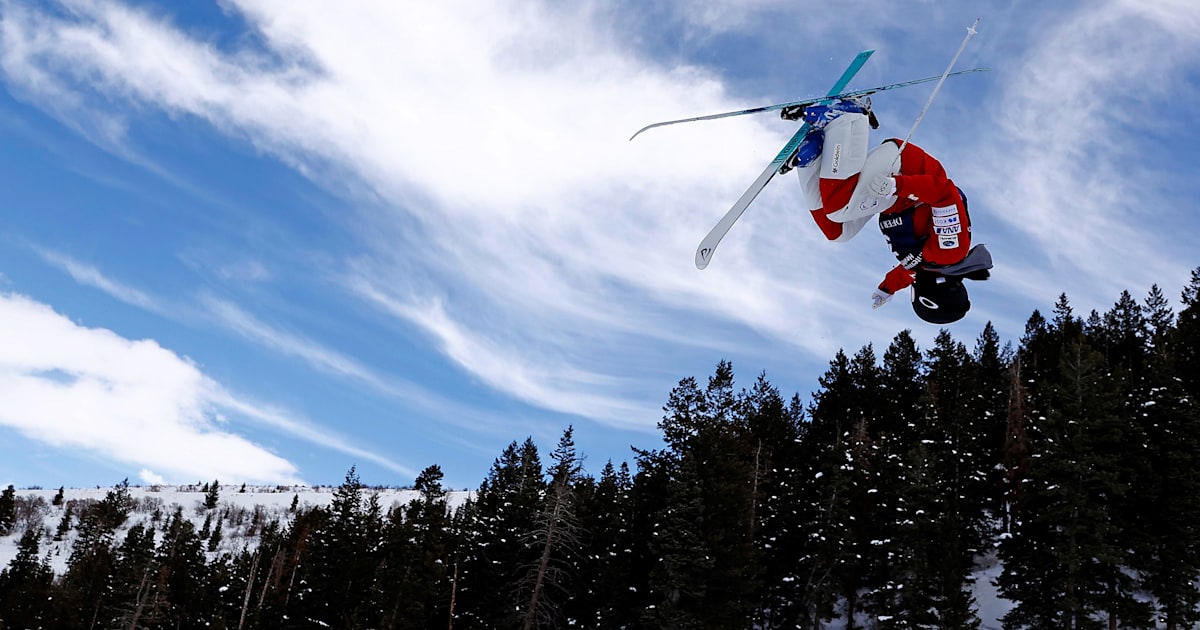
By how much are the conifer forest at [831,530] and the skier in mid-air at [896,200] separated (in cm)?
2630

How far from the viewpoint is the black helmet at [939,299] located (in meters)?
7.24

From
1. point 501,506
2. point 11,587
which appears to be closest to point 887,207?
point 501,506

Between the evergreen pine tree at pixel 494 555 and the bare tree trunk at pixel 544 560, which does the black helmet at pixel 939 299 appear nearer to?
the bare tree trunk at pixel 544 560

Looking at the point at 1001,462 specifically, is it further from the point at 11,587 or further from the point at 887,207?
the point at 11,587

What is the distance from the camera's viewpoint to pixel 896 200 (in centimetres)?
696

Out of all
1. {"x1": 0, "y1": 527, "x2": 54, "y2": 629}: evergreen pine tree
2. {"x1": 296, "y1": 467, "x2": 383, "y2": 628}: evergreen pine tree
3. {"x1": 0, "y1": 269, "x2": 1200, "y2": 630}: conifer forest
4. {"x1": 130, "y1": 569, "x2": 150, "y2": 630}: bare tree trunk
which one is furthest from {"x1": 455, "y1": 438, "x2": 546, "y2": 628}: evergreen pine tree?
{"x1": 0, "y1": 527, "x2": 54, "y2": 629}: evergreen pine tree

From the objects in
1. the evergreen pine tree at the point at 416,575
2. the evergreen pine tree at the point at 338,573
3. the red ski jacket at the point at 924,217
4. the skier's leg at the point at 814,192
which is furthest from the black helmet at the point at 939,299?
the evergreen pine tree at the point at 338,573

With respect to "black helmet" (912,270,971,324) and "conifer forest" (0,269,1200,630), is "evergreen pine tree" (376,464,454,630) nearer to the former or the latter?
"conifer forest" (0,269,1200,630)

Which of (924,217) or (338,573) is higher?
(924,217)

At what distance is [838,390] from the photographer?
66.8m

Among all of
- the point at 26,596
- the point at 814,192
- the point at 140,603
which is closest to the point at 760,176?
the point at 814,192

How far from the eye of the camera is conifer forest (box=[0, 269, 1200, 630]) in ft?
108

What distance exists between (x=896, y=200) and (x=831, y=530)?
35418 millimetres

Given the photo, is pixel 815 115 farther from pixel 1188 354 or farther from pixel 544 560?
pixel 1188 354
